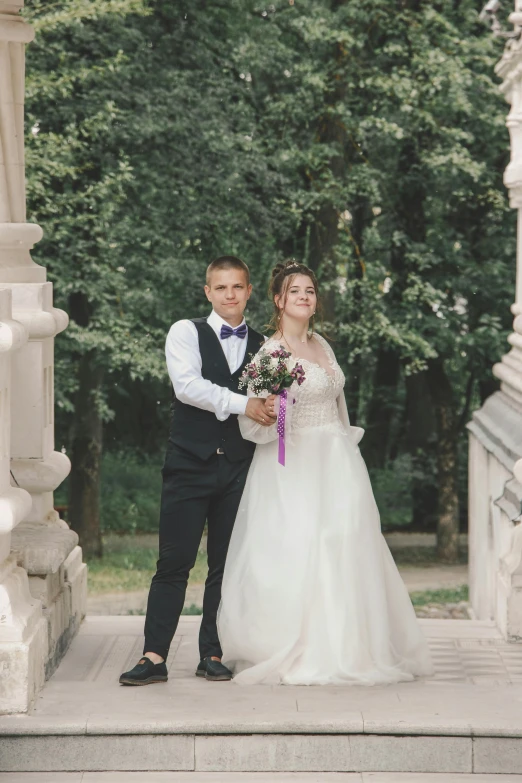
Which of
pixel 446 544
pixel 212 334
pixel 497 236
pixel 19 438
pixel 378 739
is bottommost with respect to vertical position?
pixel 446 544

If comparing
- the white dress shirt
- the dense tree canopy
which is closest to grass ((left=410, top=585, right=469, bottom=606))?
the dense tree canopy

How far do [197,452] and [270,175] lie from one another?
9769 mm

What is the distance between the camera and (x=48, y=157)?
45.3ft

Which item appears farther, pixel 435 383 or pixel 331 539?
pixel 435 383

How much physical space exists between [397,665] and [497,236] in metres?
11.9

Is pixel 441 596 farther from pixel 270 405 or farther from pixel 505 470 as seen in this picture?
pixel 270 405

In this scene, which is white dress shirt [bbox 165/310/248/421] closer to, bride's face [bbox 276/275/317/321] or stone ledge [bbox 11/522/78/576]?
bride's face [bbox 276/275/317/321]

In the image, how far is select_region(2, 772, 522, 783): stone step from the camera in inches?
170

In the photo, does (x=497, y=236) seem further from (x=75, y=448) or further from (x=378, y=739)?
(x=378, y=739)

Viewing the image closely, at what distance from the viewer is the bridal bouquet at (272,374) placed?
5.18 metres

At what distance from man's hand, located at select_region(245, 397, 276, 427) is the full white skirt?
24cm

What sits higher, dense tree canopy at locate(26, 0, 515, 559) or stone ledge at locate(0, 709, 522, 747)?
dense tree canopy at locate(26, 0, 515, 559)

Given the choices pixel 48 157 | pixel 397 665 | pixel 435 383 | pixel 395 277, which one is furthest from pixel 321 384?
pixel 435 383

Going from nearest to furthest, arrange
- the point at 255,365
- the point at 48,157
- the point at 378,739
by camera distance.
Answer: the point at 378,739, the point at 255,365, the point at 48,157
